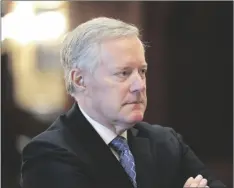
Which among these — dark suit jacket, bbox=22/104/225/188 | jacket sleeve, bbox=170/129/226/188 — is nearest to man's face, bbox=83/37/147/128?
dark suit jacket, bbox=22/104/225/188

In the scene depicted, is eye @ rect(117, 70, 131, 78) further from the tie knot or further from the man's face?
the tie knot

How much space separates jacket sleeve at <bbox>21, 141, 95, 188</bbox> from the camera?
1.28 meters

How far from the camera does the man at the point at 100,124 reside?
4.32 ft

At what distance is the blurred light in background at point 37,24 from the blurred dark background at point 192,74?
60 cm

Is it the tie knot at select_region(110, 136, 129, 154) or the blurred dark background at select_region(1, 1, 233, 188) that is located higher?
the tie knot at select_region(110, 136, 129, 154)

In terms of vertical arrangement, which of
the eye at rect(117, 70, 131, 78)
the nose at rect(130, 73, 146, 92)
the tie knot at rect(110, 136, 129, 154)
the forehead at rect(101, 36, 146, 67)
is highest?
the forehead at rect(101, 36, 146, 67)

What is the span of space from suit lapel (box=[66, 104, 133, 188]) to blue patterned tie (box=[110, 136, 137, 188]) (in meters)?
0.03

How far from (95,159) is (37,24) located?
2.68 metres

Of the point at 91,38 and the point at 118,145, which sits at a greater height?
the point at 91,38

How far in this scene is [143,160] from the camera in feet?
4.78

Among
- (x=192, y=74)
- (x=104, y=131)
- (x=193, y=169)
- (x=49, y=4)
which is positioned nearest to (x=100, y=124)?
(x=104, y=131)

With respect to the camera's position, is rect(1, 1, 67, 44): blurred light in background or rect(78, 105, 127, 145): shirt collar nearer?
rect(78, 105, 127, 145): shirt collar

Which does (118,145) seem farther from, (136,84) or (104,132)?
(136,84)

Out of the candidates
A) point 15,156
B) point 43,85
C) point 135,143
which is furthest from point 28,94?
point 135,143
